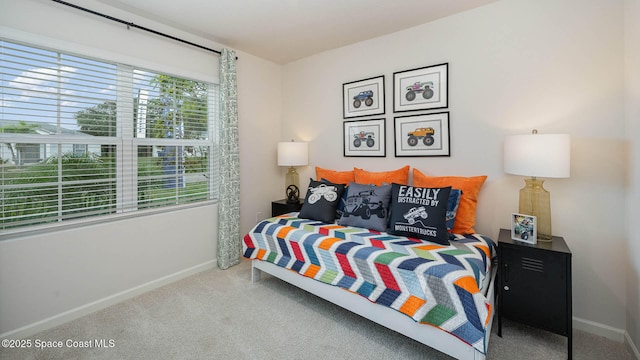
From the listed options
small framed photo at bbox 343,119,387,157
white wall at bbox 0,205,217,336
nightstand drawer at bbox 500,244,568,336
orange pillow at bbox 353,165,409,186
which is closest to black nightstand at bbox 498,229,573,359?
nightstand drawer at bbox 500,244,568,336

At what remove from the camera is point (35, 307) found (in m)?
2.04

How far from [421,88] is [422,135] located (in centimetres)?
46

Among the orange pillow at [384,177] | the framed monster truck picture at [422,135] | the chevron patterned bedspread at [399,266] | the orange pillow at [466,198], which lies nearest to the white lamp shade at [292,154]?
the orange pillow at [384,177]

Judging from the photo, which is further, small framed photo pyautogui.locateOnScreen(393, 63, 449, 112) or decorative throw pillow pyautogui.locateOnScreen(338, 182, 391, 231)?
small framed photo pyautogui.locateOnScreen(393, 63, 449, 112)

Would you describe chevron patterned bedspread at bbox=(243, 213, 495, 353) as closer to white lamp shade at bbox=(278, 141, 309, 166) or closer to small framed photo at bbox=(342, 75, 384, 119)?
white lamp shade at bbox=(278, 141, 309, 166)

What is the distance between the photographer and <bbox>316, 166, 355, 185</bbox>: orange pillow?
3188 mm

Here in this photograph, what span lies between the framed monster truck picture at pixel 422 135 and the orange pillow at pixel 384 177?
0.22 m

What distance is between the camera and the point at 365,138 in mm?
3182

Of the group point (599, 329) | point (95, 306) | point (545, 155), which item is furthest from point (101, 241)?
point (599, 329)

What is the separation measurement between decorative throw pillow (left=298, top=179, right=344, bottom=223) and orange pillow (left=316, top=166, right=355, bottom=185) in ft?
1.03

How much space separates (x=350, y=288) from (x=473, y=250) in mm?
897

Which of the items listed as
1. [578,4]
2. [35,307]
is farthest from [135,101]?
[578,4]

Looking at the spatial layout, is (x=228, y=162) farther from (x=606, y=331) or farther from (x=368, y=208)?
(x=606, y=331)

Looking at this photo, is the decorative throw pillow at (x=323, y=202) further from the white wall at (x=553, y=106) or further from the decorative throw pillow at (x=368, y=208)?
the white wall at (x=553, y=106)
